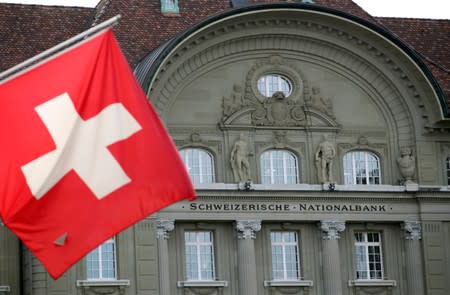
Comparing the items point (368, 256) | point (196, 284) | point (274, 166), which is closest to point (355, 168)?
point (274, 166)

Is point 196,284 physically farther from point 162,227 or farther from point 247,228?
point 247,228

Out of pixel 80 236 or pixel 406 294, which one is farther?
pixel 406 294

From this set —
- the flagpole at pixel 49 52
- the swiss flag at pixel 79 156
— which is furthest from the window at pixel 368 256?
the flagpole at pixel 49 52

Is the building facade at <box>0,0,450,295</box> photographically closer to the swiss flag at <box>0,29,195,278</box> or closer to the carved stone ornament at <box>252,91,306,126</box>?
the carved stone ornament at <box>252,91,306,126</box>

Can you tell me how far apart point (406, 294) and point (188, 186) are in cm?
2790

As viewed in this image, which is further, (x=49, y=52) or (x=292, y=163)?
(x=292, y=163)

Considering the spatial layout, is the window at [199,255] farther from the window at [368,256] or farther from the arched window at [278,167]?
the window at [368,256]

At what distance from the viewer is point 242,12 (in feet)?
145

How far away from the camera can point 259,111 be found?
149ft

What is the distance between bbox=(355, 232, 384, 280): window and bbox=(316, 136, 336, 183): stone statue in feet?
6.41

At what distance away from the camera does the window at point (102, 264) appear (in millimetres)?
42719

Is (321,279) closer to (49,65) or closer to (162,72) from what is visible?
(162,72)

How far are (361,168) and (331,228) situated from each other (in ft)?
7.35

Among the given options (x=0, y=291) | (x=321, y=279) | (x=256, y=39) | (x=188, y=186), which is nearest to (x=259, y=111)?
(x=256, y=39)
